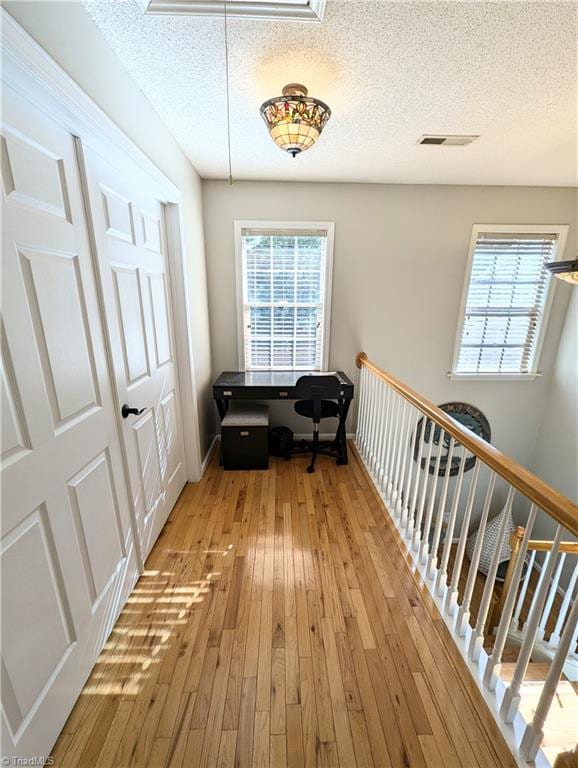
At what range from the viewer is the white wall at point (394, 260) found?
2.88 metres

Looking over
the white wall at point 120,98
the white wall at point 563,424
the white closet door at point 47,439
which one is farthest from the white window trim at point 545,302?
the white closet door at point 47,439

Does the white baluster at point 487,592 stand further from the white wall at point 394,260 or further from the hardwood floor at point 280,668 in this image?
the white wall at point 394,260

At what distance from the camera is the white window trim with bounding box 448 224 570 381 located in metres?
3.00

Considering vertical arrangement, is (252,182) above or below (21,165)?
above

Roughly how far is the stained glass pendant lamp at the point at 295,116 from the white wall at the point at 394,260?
4.56 ft

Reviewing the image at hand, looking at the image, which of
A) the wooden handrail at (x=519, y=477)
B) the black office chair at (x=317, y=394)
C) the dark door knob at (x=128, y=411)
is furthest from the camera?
the black office chair at (x=317, y=394)

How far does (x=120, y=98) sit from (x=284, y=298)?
1.91 metres

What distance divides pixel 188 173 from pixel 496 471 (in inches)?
110

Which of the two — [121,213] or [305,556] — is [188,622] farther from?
[121,213]

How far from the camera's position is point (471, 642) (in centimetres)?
123

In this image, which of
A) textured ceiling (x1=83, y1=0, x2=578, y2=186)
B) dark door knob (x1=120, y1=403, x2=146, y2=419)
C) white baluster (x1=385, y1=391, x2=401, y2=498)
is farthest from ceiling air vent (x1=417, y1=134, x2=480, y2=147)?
dark door knob (x1=120, y1=403, x2=146, y2=419)

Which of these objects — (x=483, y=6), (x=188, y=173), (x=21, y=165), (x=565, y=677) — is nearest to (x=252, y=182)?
(x=188, y=173)

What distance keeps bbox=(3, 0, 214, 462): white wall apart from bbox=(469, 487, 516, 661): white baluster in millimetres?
2077

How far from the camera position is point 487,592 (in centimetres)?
115
